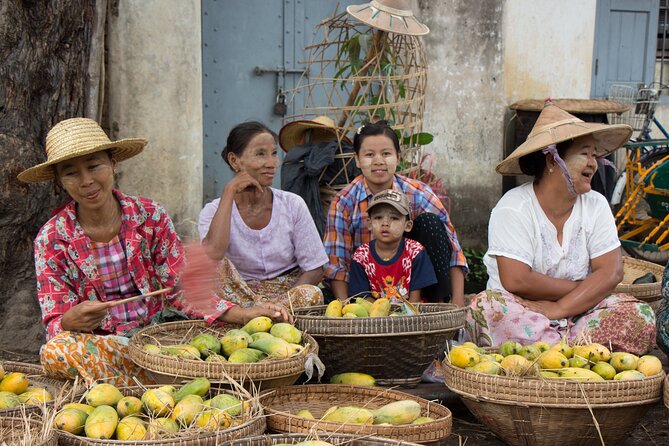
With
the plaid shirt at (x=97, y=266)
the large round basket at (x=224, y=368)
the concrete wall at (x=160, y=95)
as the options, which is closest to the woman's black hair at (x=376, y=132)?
the plaid shirt at (x=97, y=266)

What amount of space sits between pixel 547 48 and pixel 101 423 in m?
5.82

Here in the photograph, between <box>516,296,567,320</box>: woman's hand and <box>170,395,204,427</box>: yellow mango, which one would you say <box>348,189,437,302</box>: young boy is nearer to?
<box>516,296,567,320</box>: woman's hand

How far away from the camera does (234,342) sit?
317cm

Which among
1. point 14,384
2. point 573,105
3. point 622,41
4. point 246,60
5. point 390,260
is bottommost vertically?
point 14,384

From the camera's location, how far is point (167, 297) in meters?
3.80

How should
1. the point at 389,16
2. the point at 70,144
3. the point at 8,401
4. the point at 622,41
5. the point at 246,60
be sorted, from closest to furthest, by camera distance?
1. the point at 8,401
2. the point at 70,144
3. the point at 389,16
4. the point at 246,60
5. the point at 622,41

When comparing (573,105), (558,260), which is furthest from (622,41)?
(558,260)

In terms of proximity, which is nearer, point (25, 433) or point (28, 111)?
point (25, 433)

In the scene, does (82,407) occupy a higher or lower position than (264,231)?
lower

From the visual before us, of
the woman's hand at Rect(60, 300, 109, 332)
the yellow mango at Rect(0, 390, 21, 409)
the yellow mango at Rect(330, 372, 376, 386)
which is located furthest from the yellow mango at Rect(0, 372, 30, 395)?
the yellow mango at Rect(330, 372, 376, 386)

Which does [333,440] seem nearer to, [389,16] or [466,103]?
[389,16]

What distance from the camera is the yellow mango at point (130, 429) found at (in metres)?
2.44

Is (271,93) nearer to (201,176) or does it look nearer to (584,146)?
(201,176)

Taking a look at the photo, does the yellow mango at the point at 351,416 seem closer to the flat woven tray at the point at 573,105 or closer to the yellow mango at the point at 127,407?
the yellow mango at the point at 127,407
